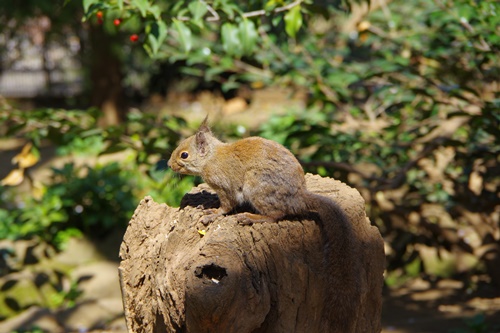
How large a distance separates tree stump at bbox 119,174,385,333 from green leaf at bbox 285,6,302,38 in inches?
49.4

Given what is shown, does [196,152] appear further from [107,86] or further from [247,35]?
[107,86]

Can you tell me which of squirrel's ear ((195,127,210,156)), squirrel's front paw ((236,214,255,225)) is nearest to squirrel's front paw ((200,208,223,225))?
squirrel's front paw ((236,214,255,225))

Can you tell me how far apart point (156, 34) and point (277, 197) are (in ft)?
5.19

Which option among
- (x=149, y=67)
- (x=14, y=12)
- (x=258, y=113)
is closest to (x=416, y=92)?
(x=14, y=12)

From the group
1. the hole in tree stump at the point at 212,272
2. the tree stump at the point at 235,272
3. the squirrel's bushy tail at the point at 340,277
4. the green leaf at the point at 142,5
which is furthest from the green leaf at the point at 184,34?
the hole in tree stump at the point at 212,272

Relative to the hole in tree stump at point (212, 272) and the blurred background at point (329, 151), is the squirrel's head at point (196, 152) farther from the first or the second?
the hole in tree stump at point (212, 272)

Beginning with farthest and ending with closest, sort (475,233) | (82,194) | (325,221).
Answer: (82,194), (475,233), (325,221)

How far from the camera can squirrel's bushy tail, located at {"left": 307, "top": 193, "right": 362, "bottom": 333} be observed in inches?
116

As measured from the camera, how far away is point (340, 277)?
2.95 m

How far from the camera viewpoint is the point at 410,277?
7.00 meters

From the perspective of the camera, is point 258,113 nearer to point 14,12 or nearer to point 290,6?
point 14,12

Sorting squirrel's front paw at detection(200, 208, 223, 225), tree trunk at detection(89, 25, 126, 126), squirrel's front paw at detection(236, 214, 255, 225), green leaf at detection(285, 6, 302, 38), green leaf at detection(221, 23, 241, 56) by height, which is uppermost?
green leaf at detection(285, 6, 302, 38)

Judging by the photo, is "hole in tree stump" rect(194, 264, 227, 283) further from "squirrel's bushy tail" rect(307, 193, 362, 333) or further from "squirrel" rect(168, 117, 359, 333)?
"squirrel's bushy tail" rect(307, 193, 362, 333)

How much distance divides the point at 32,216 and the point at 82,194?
0.56 m
